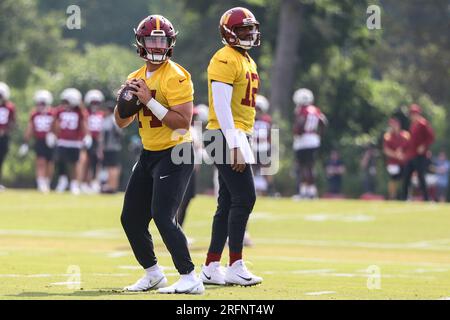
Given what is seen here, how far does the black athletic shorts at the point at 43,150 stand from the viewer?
31609mm

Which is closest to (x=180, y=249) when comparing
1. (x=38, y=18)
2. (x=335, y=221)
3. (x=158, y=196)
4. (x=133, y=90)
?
(x=158, y=196)

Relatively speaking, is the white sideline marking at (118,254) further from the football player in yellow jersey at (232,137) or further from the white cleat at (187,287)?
the white cleat at (187,287)

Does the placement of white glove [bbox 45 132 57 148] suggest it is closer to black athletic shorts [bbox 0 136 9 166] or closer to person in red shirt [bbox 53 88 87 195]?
person in red shirt [bbox 53 88 87 195]

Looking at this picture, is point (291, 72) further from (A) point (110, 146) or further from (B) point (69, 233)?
(B) point (69, 233)

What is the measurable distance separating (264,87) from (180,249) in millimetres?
39785

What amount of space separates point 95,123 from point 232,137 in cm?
2160

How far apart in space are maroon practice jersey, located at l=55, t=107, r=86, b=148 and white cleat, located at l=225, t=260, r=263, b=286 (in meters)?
19.4

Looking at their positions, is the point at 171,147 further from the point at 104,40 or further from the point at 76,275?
the point at 104,40

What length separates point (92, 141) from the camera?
1280 inches

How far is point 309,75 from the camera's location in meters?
48.6

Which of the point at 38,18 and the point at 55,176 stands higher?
the point at 38,18

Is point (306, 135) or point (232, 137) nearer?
point (232, 137)

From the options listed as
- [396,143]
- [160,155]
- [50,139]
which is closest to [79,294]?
[160,155]

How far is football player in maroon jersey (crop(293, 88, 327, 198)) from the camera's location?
29500 millimetres
